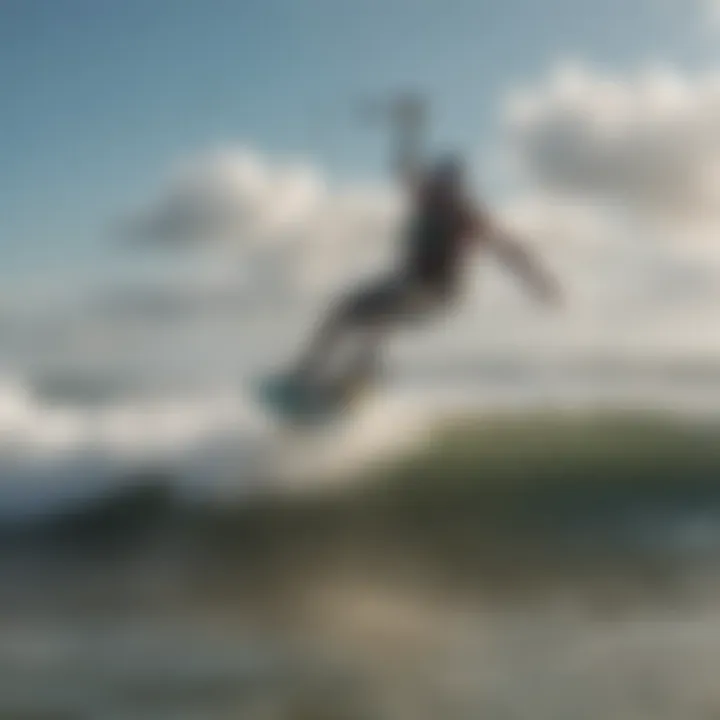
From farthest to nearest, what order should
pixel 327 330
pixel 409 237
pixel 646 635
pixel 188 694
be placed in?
pixel 327 330, pixel 409 237, pixel 646 635, pixel 188 694

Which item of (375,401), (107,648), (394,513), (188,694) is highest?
(375,401)

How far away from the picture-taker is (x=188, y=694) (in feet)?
11.8

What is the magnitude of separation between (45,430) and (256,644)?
6.82 ft

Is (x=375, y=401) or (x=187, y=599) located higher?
(x=375, y=401)

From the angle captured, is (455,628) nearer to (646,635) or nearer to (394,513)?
(646,635)

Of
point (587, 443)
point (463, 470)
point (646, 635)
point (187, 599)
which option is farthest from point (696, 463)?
point (187, 599)

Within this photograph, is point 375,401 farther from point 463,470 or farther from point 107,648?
point 107,648

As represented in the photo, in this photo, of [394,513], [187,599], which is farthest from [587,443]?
[187,599]

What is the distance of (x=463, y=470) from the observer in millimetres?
6074

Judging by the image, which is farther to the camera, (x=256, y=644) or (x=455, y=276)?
(x=455, y=276)

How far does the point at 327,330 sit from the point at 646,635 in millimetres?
1777

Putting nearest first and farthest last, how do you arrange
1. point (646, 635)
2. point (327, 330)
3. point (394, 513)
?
1. point (646, 635)
2. point (327, 330)
3. point (394, 513)

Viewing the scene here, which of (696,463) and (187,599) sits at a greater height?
(696,463)

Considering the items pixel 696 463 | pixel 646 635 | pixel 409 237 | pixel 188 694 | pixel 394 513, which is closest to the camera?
pixel 188 694
